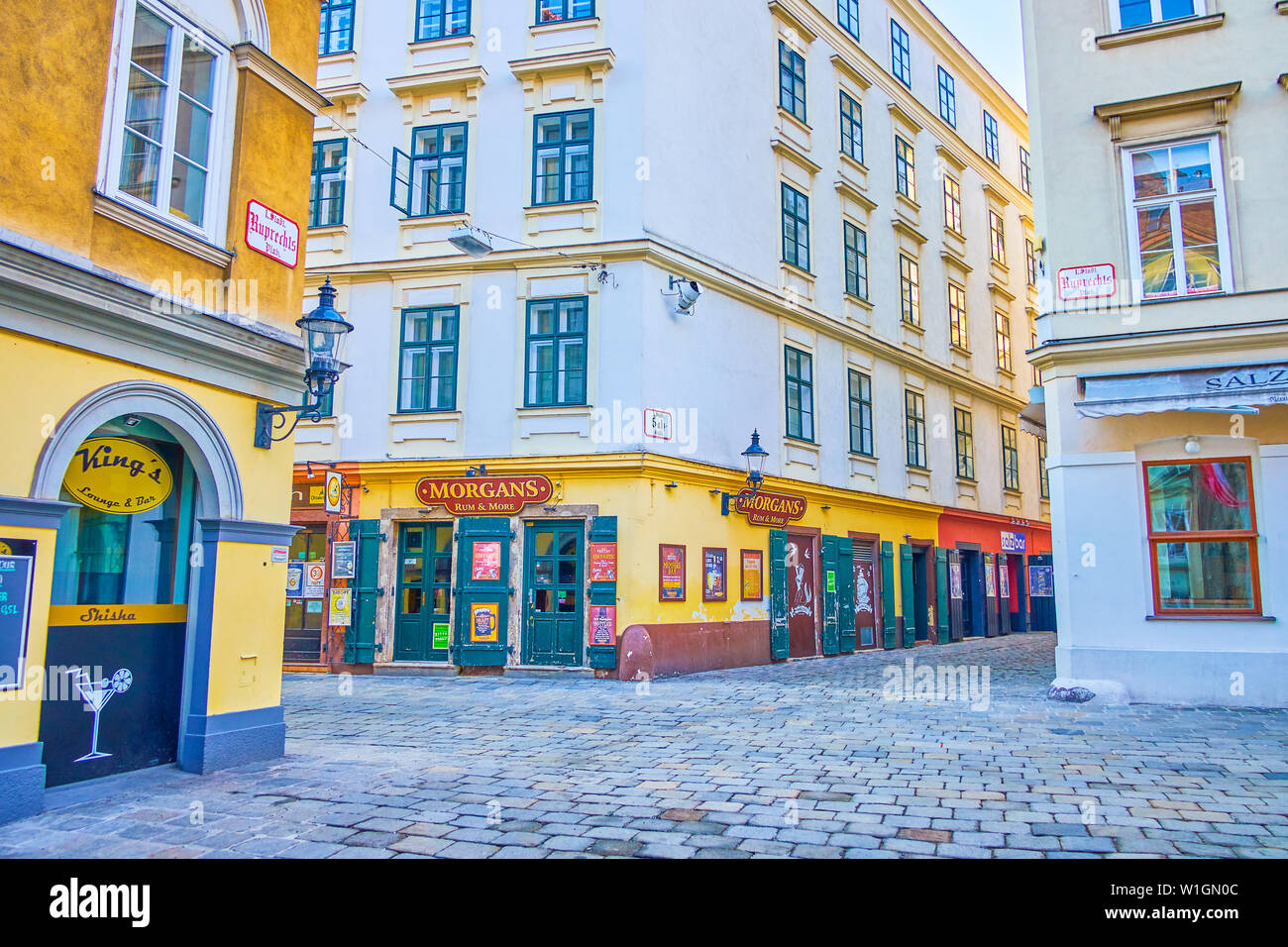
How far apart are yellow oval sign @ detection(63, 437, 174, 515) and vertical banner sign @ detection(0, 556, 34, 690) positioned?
93cm

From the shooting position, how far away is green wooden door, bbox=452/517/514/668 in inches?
631

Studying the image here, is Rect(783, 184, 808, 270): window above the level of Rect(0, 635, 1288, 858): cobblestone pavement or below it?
above

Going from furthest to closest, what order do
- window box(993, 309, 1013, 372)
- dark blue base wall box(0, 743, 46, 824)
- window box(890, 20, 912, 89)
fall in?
window box(993, 309, 1013, 372), window box(890, 20, 912, 89), dark blue base wall box(0, 743, 46, 824)

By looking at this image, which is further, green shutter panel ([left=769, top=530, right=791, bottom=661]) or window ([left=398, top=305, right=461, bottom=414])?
green shutter panel ([left=769, top=530, right=791, bottom=661])

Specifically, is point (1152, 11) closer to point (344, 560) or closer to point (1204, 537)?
point (1204, 537)

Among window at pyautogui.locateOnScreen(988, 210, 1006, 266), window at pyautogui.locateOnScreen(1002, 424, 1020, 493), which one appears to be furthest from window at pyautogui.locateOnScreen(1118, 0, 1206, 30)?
window at pyautogui.locateOnScreen(1002, 424, 1020, 493)

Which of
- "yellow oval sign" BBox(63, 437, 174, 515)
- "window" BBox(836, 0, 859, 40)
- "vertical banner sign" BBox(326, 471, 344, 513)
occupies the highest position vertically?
"window" BBox(836, 0, 859, 40)

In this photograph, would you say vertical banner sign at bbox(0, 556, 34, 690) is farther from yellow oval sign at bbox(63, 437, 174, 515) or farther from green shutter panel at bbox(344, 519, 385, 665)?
green shutter panel at bbox(344, 519, 385, 665)

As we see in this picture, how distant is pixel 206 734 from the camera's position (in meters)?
7.79

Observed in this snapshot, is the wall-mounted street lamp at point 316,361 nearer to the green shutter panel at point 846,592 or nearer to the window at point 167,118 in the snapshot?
the window at point 167,118

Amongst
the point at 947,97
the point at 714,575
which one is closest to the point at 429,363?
the point at 714,575

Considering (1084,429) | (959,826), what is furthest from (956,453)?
(959,826)

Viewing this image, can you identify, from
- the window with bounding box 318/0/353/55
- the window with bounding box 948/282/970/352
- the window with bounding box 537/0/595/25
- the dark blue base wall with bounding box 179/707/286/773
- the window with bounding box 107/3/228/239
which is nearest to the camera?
the window with bounding box 107/3/228/239
